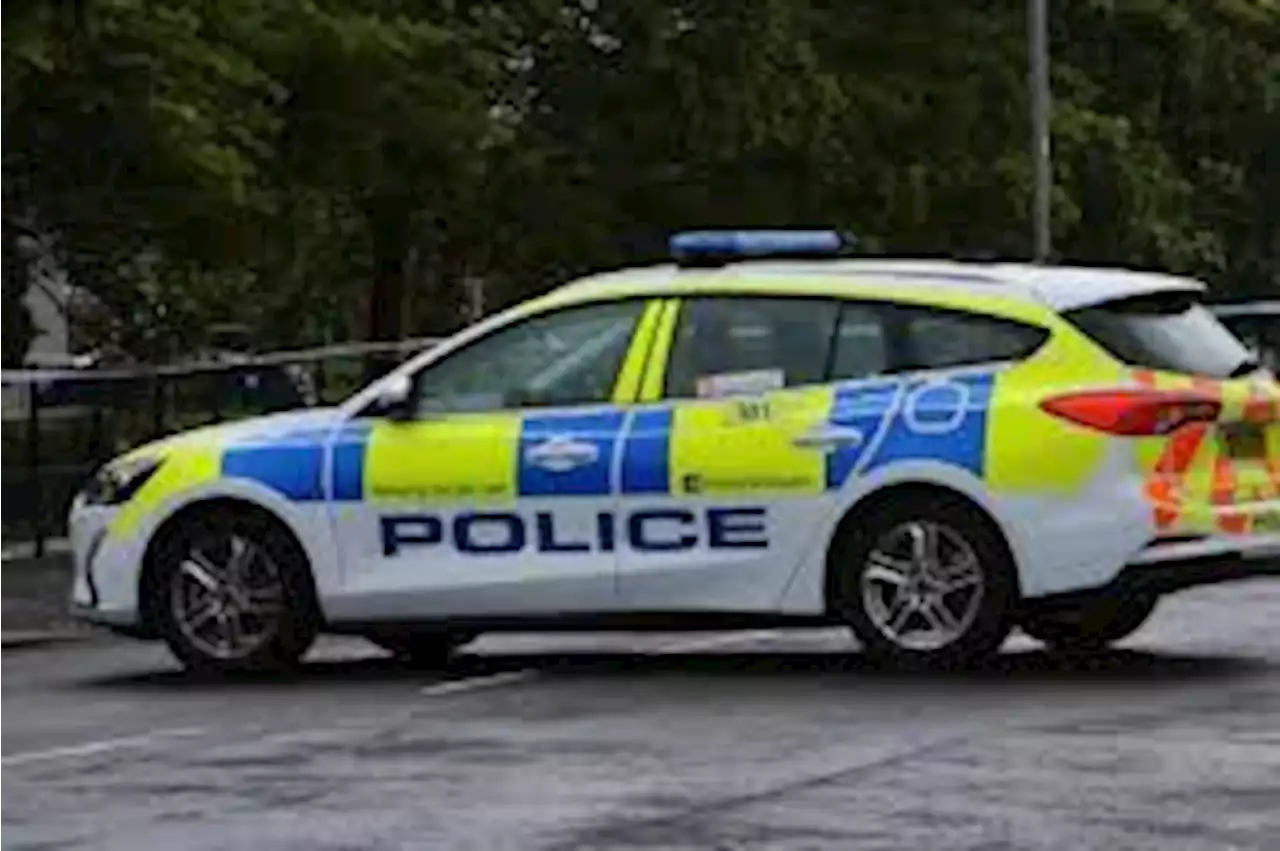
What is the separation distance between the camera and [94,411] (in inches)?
857

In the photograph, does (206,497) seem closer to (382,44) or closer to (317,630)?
(317,630)

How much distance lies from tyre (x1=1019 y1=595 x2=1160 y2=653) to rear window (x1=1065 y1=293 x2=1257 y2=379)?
3.34 ft

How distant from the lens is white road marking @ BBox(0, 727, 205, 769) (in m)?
10.5

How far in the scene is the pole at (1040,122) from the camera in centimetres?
2975

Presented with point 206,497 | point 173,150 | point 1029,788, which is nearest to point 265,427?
point 206,497

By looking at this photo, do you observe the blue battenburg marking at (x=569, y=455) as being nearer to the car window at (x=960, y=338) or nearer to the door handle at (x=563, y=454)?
the door handle at (x=563, y=454)

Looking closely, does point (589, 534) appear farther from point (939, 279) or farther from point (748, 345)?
point (939, 279)

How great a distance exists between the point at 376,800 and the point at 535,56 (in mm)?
21775

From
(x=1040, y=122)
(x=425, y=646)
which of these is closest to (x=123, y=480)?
(x=425, y=646)

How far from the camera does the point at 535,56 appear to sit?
3042 centimetres

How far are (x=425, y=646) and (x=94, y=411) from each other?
28.6ft

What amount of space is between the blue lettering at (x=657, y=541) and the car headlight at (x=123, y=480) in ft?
6.98

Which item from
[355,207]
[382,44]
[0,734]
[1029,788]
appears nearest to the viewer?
[1029,788]

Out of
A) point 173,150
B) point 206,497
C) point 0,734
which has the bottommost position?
point 0,734
